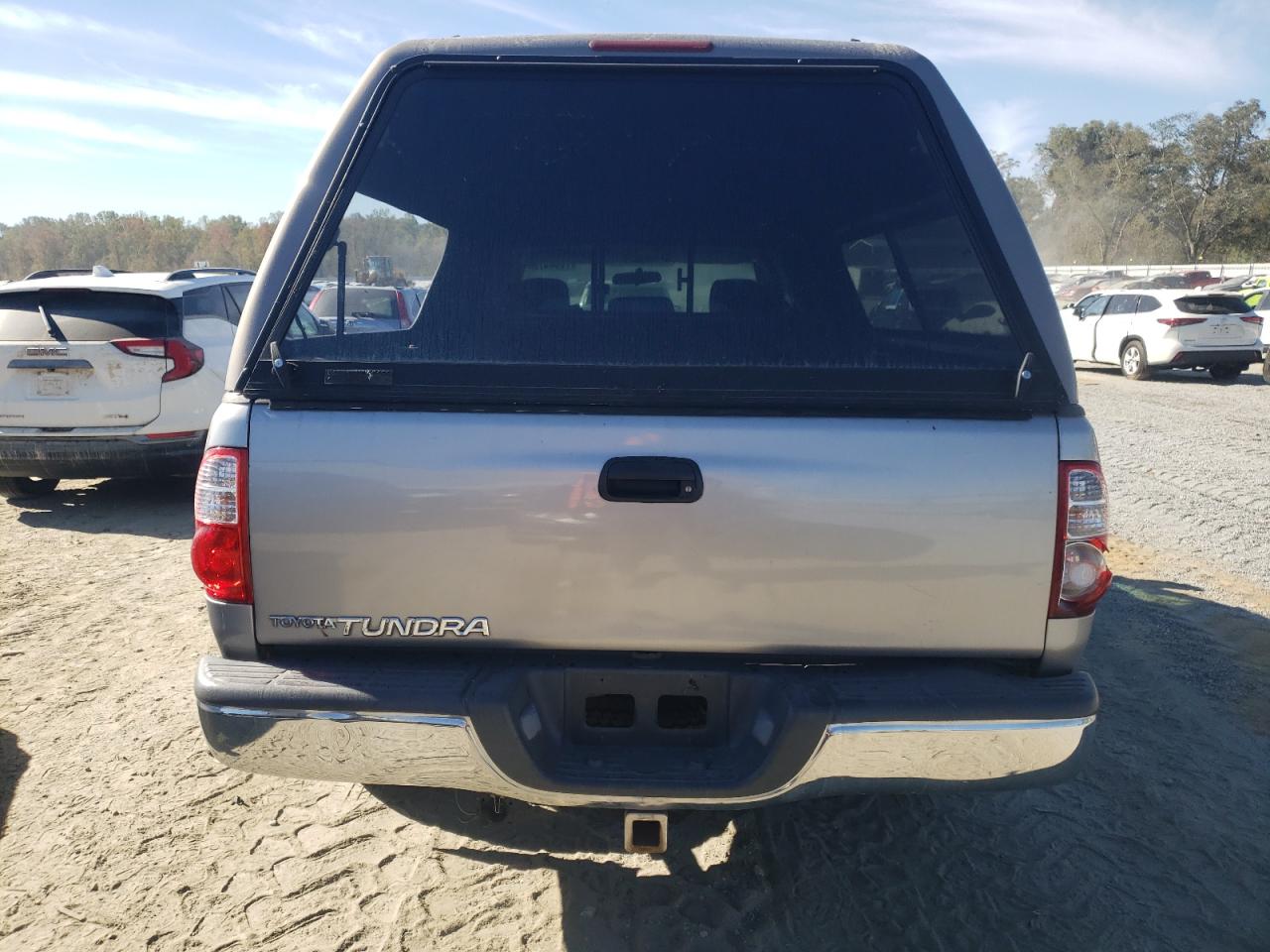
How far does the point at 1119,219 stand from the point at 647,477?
6975 cm

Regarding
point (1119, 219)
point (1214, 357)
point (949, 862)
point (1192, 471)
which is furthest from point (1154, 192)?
point (949, 862)

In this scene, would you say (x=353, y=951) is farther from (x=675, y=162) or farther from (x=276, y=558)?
(x=675, y=162)

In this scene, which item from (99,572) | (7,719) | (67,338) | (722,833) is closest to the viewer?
(722,833)

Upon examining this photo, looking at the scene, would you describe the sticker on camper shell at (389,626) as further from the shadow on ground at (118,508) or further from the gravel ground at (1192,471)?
the gravel ground at (1192,471)

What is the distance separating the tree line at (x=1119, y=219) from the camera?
2051 inches

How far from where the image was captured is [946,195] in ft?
7.29

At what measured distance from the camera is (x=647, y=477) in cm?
196

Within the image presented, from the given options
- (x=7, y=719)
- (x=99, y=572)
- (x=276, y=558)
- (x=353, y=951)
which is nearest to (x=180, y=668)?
(x=7, y=719)

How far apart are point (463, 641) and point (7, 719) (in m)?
2.75

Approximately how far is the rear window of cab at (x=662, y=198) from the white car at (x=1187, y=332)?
1490 cm

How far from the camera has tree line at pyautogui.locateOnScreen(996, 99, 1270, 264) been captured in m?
52.4

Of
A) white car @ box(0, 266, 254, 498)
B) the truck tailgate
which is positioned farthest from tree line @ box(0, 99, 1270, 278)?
the truck tailgate

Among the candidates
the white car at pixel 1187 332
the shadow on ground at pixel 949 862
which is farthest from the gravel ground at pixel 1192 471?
the shadow on ground at pixel 949 862

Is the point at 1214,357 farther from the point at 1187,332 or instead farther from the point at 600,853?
the point at 600,853
